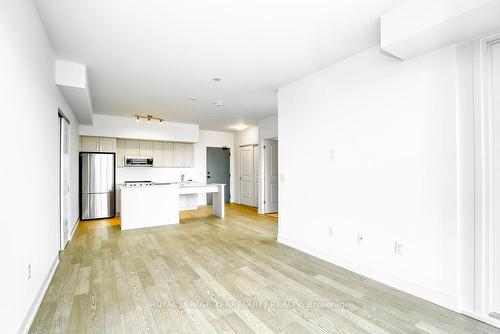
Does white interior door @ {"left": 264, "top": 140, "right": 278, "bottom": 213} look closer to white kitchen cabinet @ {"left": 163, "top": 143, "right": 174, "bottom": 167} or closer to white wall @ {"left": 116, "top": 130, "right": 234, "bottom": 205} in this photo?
white wall @ {"left": 116, "top": 130, "right": 234, "bottom": 205}

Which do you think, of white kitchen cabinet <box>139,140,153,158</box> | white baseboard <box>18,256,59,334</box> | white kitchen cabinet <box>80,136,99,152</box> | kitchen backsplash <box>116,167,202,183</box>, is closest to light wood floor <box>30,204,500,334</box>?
white baseboard <box>18,256,59,334</box>

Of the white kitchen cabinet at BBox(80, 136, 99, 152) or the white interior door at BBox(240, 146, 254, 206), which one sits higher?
the white kitchen cabinet at BBox(80, 136, 99, 152)

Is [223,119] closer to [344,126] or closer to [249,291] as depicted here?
[344,126]

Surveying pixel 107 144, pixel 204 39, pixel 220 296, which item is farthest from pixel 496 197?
pixel 107 144

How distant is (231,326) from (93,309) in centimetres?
A: 125

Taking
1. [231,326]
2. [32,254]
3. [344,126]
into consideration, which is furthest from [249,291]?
[344,126]

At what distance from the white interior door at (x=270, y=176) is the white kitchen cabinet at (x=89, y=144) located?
4341 millimetres

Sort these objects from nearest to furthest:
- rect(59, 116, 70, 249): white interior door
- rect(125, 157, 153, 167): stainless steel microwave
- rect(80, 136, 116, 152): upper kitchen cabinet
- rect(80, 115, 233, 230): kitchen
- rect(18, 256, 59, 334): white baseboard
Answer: rect(18, 256, 59, 334): white baseboard
rect(59, 116, 70, 249): white interior door
rect(80, 115, 233, 230): kitchen
rect(80, 136, 116, 152): upper kitchen cabinet
rect(125, 157, 153, 167): stainless steel microwave

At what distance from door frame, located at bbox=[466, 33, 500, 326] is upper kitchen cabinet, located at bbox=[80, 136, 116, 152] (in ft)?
22.4

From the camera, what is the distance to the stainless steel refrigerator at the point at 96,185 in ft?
18.8

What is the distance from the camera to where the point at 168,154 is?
23.7 ft

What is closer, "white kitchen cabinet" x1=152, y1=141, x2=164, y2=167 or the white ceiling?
the white ceiling

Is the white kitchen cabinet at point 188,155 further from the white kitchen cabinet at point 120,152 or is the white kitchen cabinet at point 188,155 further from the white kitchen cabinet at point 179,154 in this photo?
the white kitchen cabinet at point 120,152

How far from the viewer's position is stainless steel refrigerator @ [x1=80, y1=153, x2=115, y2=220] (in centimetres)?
574
